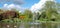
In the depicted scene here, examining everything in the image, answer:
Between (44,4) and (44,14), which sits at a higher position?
(44,4)

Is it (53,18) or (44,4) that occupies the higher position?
(44,4)

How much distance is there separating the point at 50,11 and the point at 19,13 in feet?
16.5

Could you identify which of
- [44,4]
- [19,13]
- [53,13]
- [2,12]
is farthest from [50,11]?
→ [2,12]

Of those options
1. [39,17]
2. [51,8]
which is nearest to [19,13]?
[39,17]

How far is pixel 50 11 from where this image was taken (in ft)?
71.7

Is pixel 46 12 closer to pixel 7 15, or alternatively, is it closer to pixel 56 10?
pixel 56 10

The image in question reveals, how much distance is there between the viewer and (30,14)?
22266 millimetres

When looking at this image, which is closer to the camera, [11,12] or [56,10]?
[56,10]

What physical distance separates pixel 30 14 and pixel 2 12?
14.2 feet

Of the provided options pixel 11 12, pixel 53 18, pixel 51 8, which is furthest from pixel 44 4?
pixel 11 12

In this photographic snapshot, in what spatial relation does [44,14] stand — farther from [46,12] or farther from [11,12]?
[11,12]

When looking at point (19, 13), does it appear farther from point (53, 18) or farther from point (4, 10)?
point (53, 18)

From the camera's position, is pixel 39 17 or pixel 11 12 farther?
pixel 11 12

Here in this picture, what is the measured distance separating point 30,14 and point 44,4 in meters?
2.99
